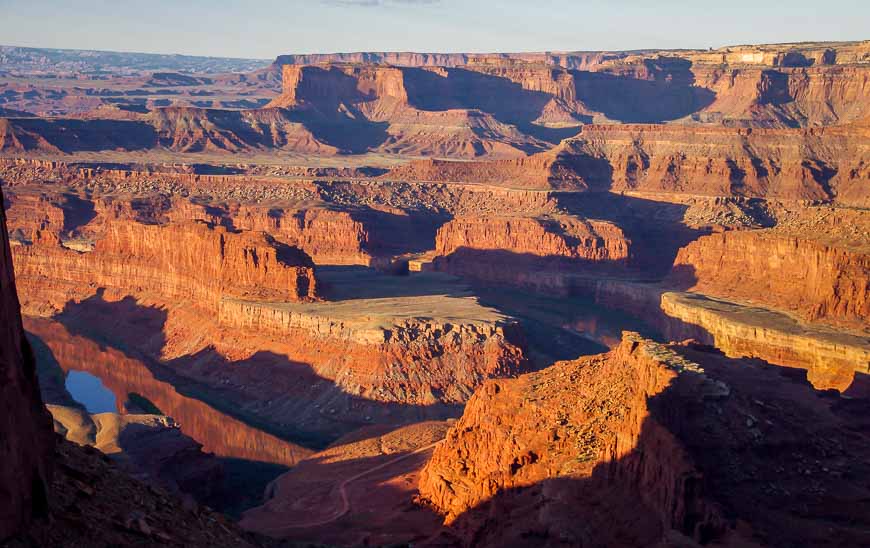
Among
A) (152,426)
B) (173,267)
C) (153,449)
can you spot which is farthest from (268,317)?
(153,449)

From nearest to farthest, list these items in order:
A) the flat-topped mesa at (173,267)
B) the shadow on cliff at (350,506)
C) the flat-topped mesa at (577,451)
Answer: the flat-topped mesa at (577,451), the shadow on cliff at (350,506), the flat-topped mesa at (173,267)

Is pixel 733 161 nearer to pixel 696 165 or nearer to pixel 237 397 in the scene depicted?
pixel 696 165

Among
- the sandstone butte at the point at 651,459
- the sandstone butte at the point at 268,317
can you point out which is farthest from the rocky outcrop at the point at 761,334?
the sandstone butte at the point at 651,459

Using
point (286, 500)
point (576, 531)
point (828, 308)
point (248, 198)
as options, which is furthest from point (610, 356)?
point (248, 198)

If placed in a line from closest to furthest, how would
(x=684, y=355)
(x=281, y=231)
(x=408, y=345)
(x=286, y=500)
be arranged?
(x=684, y=355)
(x=286, y=500)
(x=408, y=345)
(x=281, y=231)

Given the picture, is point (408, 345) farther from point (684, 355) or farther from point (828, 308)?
point (684, 355)

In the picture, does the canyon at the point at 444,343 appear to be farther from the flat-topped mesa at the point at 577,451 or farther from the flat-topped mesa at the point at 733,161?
the flat-topped mesa at the point at 733,161

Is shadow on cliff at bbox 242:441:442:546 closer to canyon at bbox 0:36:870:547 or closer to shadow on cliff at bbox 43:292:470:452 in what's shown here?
canyon at bbox 0:36:870:547
